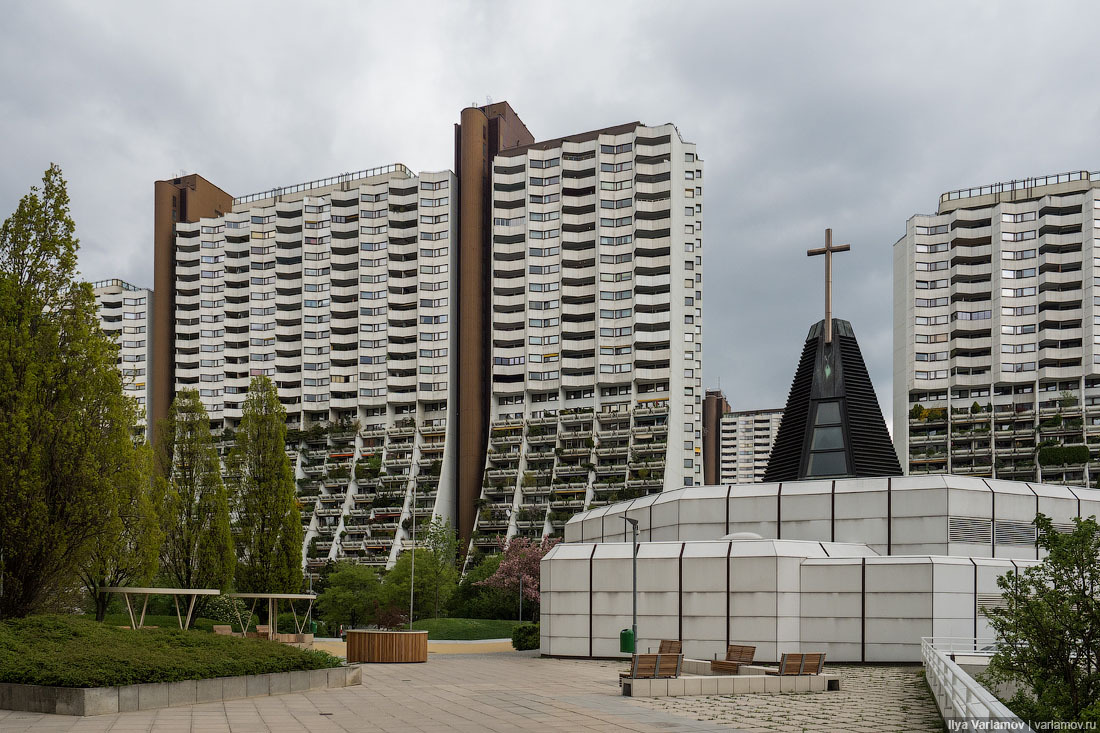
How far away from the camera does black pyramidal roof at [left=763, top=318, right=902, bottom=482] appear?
43.4 metres

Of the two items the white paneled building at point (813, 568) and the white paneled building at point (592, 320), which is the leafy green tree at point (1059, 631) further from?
the white paneled building at point (592, 320)

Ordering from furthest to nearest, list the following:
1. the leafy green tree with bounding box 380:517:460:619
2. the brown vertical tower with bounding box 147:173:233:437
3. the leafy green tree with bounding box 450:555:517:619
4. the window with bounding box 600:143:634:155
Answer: the brown vertical tower with bounding box 147:173:233:437
the window with bounding box 600:143:634:155
the leafy green tree with bounding box 450:555:517:619
the leafy green tree with bounding box 380:517:460:619

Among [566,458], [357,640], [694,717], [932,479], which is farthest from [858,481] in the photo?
[566,458]

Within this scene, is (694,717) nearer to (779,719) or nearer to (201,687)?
(779,719)

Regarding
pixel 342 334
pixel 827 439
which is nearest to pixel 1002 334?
pixel 827 439

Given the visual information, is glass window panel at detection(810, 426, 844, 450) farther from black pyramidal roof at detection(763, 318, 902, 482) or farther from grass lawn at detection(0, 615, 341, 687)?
grass lawn at detection(0, 615, 341, 687)

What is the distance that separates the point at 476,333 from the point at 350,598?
48.2 meters

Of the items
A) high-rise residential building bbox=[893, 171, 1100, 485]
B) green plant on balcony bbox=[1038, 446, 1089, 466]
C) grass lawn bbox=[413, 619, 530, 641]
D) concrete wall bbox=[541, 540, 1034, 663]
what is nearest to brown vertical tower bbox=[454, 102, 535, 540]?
grass lawn bbox=[413, 619, 530, 641]

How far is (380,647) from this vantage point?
33.8 meters

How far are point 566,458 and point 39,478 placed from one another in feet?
282

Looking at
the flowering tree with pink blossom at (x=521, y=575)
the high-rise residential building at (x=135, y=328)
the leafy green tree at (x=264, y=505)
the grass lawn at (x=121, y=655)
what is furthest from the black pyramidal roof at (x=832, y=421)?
the high-rise residential building at (x=135, y=328)

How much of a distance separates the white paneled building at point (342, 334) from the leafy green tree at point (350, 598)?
28.1 m

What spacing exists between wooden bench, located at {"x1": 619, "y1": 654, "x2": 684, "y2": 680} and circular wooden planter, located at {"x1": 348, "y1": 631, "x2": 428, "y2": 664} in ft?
41.2

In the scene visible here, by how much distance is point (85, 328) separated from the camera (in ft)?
86.1
